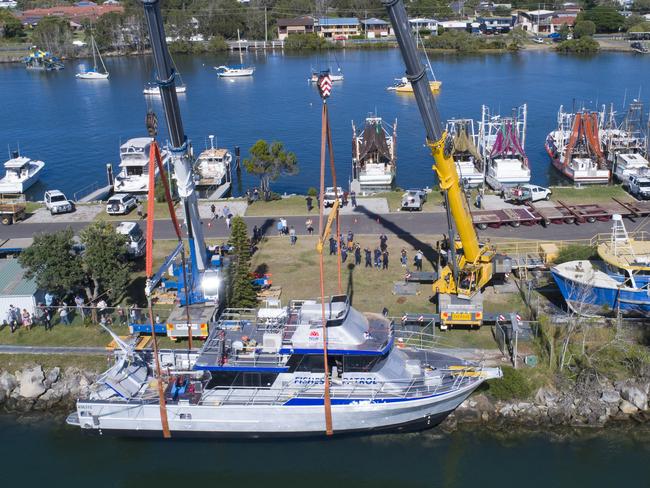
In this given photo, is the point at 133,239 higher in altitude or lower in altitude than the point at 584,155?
higher

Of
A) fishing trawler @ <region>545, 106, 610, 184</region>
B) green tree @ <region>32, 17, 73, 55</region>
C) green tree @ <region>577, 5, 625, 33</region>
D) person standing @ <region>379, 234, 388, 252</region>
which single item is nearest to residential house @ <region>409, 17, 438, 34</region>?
green tree @ <region>577, 5, 625, 33</region>

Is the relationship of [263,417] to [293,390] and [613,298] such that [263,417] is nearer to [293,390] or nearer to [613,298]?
[293,390]

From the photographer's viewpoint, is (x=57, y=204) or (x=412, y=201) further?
(x=57, y=204)

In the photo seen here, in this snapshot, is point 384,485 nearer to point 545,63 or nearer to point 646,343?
point 646,343

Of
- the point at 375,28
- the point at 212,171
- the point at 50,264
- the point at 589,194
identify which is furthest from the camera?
the point at 375,28

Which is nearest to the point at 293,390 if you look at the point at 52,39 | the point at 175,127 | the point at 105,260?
the point at 175,127

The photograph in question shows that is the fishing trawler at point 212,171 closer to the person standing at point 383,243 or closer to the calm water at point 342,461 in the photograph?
the person standing at point 383,243

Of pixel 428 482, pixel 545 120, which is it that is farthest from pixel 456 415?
pixel 545 120

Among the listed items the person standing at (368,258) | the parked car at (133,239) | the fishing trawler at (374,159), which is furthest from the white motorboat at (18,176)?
the person standing at (368,258)
